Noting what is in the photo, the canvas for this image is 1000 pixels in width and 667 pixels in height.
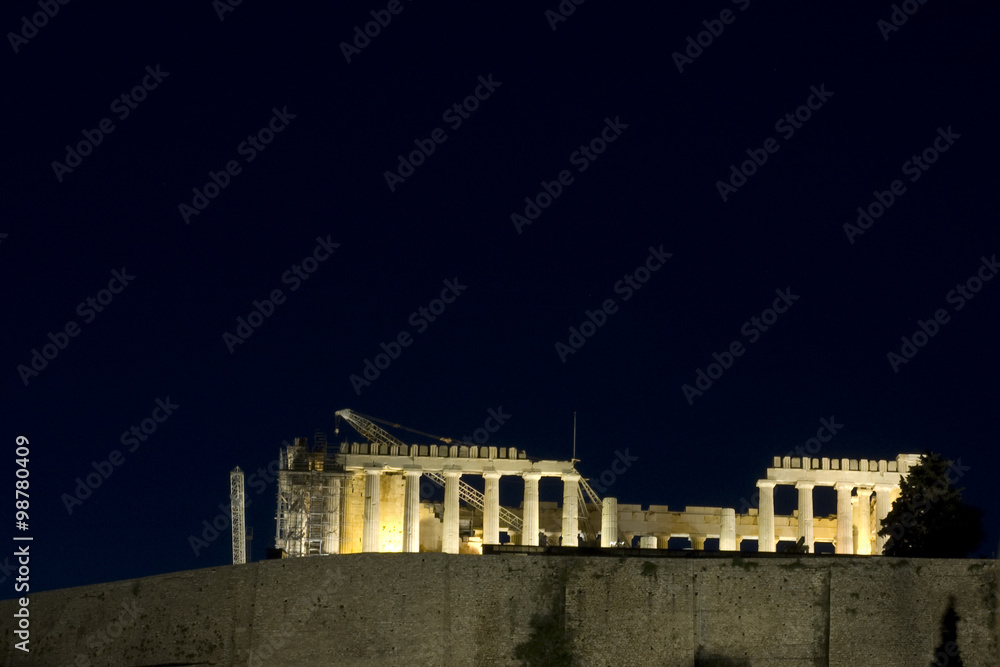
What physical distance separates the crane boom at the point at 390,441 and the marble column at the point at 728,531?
13097 millimetres

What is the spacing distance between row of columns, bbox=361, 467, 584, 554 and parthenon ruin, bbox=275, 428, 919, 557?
0.20ft

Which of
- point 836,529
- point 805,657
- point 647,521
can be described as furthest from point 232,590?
point 836,529

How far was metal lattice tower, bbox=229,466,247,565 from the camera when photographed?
123 meters

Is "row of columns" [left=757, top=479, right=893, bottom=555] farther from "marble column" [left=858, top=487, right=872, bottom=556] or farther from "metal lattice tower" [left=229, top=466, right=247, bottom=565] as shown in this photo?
"metal lattice tower" [left=229, top=466, right=247, bottom=565]

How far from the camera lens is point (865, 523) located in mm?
112062

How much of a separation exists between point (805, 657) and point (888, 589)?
5.02 meters

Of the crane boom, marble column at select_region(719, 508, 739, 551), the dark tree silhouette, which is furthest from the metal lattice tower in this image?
the dark tree silhouette

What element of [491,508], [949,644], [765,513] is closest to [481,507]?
[491,508]

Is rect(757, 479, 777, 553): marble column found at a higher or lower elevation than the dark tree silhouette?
higher

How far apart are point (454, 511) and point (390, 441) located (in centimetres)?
1057

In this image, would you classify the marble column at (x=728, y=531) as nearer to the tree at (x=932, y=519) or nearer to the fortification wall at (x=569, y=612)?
the tree at (x=932, y=519)

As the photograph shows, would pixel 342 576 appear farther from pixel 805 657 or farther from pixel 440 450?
pixel 440 450

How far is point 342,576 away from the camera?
77500 mm

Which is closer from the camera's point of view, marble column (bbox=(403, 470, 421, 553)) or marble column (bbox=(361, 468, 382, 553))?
marble column (bbox=(403, 470, 421, 553))
